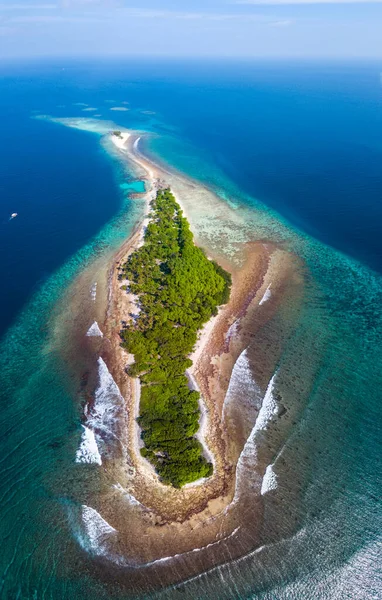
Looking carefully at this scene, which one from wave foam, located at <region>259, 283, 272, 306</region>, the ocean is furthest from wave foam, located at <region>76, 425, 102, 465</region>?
wave foam, located at <region>259, 283, 272, 306</region>

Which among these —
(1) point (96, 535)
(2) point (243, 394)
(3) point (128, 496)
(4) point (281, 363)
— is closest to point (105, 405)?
(3) point (128, 496)

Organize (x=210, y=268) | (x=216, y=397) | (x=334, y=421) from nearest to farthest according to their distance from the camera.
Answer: (x=334, y=421) → (x=216, y=397) → (x=210, y=268)

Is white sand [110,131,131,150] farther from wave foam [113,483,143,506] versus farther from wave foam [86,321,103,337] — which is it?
wave foam [113,483,143,506]

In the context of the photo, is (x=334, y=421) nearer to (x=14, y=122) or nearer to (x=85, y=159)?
(x=85, y=159)

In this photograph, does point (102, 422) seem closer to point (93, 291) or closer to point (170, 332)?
point (170, 332)

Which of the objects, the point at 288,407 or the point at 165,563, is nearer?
the point at 165,563

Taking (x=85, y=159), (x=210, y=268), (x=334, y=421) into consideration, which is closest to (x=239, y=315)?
(x=210, y=268)
